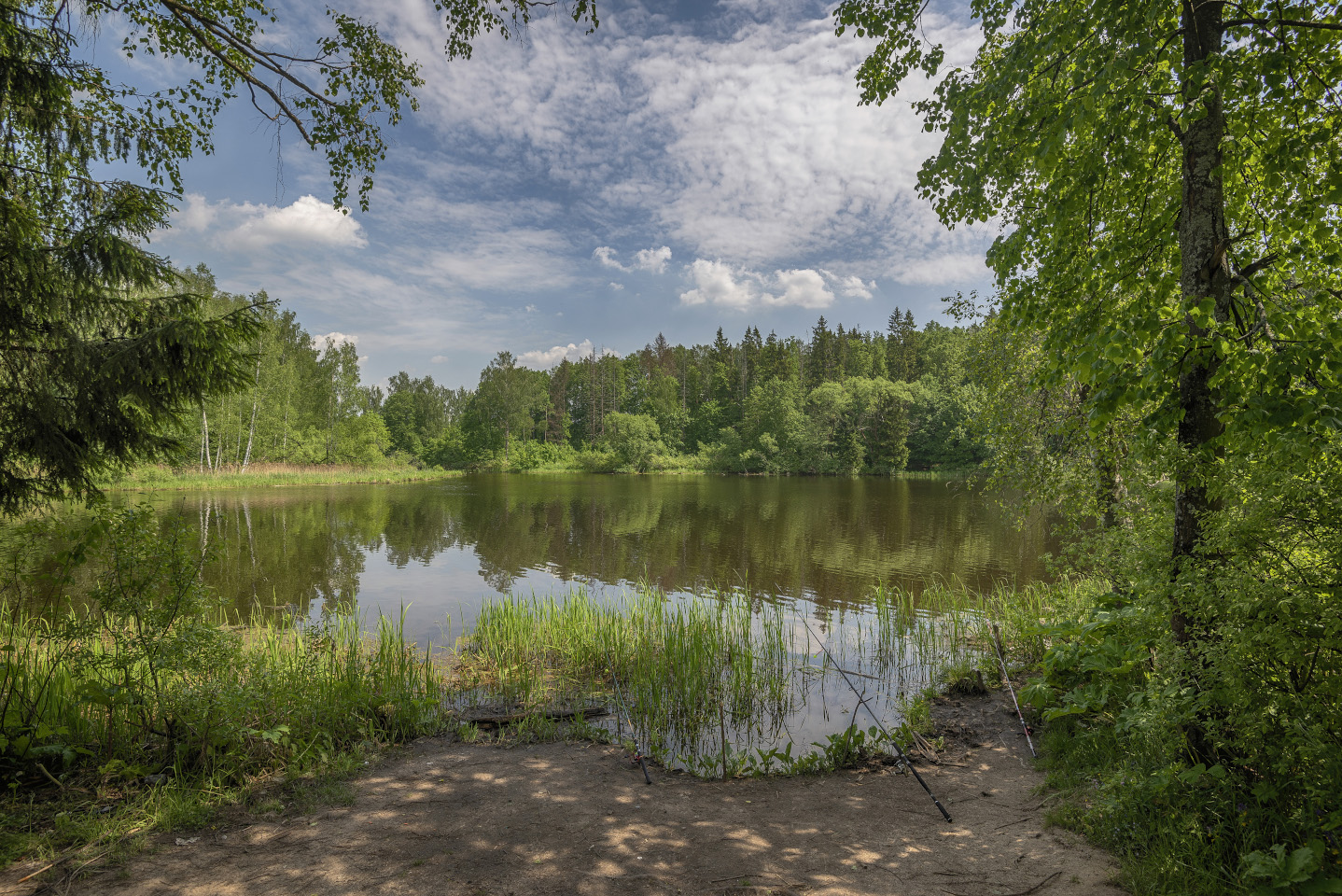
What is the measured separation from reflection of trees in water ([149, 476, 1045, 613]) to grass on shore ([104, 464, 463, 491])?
9.71 ft

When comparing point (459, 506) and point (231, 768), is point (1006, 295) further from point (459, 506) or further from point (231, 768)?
point (459, 506)

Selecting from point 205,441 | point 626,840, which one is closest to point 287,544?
point 626,840

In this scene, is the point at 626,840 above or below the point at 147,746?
below

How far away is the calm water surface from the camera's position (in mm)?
14211

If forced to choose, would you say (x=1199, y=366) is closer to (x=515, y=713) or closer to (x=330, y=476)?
(x=515, y=713)

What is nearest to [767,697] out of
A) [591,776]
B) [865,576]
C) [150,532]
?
[591,776]

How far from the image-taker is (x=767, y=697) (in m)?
7.81

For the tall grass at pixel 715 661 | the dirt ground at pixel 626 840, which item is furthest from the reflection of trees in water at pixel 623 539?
the dirt ground at pixel 626 840

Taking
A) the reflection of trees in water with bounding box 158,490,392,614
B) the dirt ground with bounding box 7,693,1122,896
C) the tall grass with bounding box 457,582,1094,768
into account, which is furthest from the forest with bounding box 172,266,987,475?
the dirt ground with bounding box 7,693,1122,896

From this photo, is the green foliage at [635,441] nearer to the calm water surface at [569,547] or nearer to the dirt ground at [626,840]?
the calm water surface at [569,547]

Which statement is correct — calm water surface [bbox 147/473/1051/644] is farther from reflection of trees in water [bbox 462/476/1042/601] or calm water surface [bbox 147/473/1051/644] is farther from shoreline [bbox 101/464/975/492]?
shoreline [bbox 101/464/975/492]

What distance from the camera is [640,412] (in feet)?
283

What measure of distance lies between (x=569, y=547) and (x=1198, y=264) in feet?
63.3

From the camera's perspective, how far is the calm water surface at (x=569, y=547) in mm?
14211
